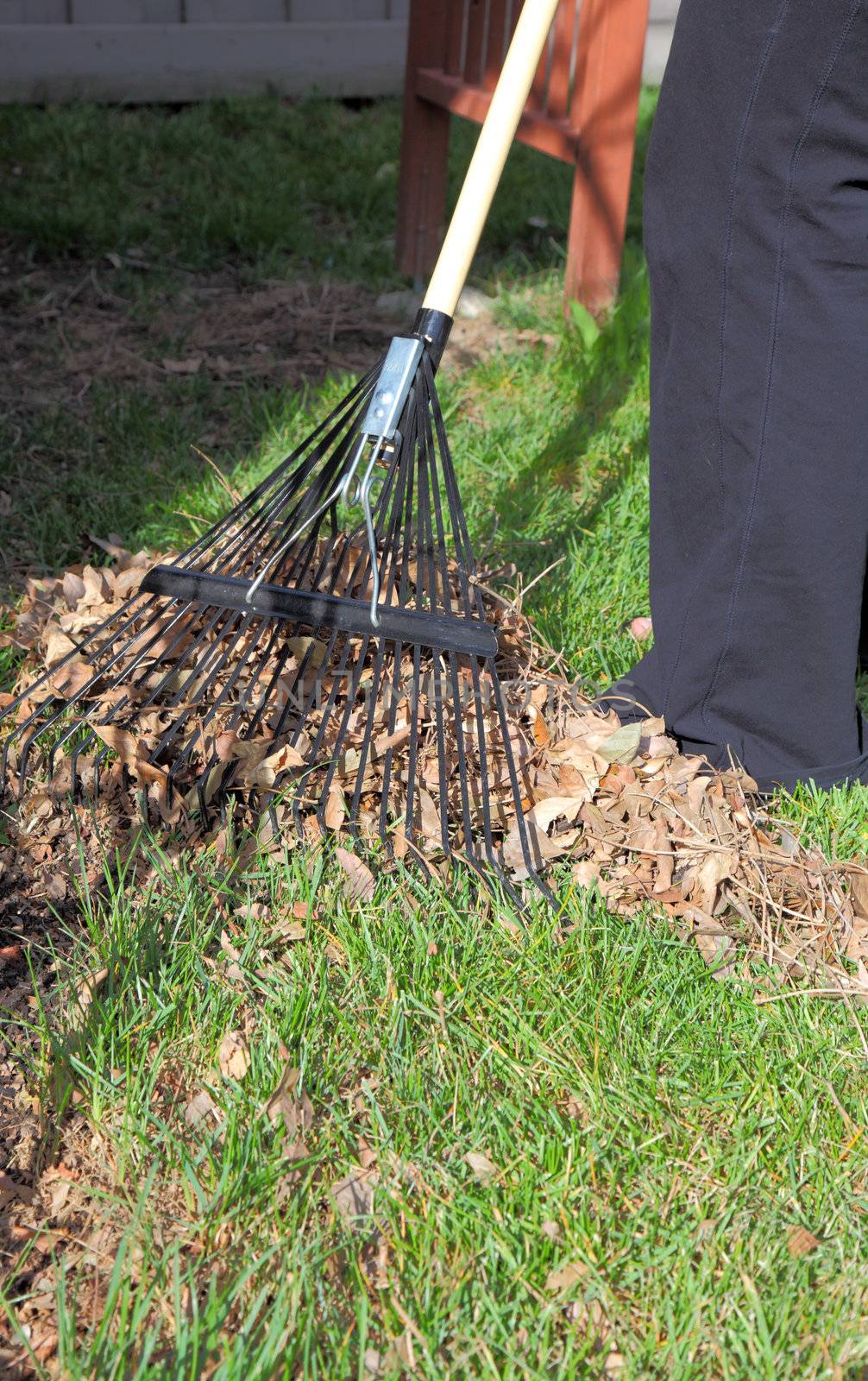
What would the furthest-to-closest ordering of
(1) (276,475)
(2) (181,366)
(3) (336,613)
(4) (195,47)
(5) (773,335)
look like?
(4) (195,47) < (2) (181,366) < (1) (276,475) < (3) (336,613) < (5) (773,335)

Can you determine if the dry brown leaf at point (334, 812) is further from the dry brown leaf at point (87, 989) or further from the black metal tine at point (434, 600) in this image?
the dry brown leaf at point (87, 989)

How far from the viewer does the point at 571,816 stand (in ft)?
6.19

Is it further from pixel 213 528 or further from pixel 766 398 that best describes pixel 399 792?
pixel 766 398

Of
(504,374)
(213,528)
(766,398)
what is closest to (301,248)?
(504,374)

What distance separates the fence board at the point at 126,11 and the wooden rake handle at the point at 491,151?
13.5ft

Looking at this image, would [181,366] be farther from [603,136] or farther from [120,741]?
[120,741]

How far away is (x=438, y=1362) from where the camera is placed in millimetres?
1217

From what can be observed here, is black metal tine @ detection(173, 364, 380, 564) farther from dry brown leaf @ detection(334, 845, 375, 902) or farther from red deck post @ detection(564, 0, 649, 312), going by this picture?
red deck post @ detection(564, 0, 649, 312)

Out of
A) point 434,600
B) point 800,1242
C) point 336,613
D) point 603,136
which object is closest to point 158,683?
point 336,613

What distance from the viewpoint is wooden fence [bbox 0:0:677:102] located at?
521 centimetres

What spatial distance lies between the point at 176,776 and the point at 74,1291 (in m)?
0.79

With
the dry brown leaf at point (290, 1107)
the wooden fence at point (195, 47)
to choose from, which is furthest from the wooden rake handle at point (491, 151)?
the wooden fence at point (195, 47)

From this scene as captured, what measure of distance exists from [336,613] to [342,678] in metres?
0.12

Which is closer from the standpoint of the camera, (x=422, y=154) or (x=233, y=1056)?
(x=233, y=1056)
